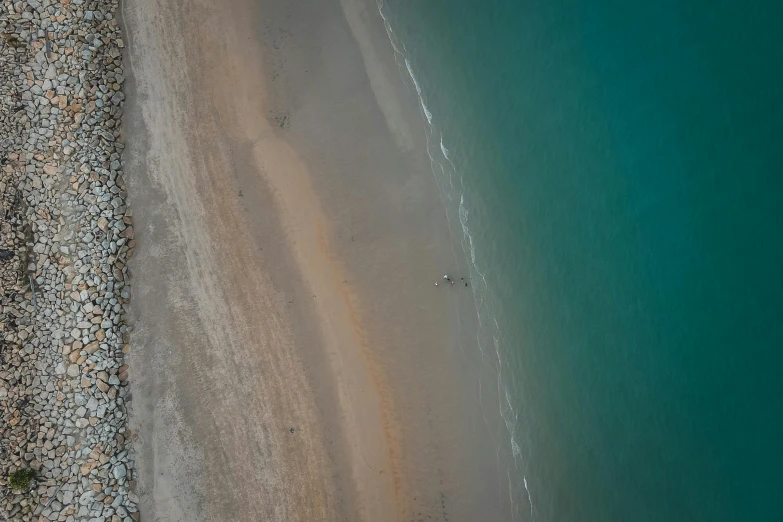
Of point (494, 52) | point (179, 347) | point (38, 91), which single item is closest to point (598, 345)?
point (494, 52)

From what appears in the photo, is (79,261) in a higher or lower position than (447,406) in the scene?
higher

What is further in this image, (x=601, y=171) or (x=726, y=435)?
(x=601, y=171)

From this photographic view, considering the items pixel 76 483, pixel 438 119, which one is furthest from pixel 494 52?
pixel 76 483

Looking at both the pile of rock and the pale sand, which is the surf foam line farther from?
the pile of rock

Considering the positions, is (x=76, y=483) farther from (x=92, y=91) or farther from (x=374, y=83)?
(x=374, y=83)

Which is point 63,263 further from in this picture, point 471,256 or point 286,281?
point 471,256

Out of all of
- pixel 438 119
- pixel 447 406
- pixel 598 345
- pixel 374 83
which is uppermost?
pixel 374 83

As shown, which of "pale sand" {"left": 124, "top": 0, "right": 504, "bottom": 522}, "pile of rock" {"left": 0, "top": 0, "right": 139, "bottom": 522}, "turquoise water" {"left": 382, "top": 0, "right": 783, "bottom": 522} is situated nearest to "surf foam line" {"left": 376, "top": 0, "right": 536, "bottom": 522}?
Answer: "turquoise water" {"left": 382, "top": 0, "right": 783, "bottom": 522}
